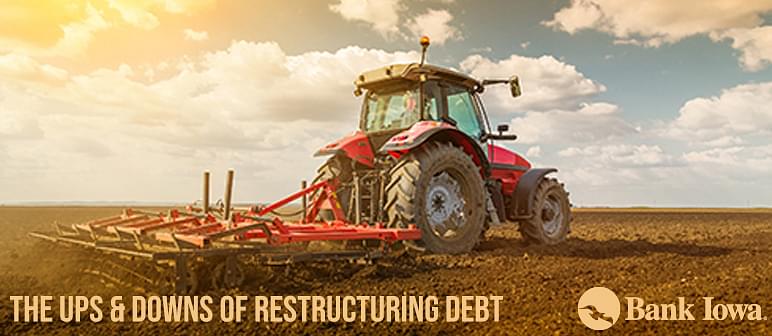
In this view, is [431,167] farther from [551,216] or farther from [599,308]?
[551,216]

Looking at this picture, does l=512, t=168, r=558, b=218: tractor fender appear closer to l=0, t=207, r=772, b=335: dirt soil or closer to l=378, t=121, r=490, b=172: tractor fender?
l=378, t=121, r=490, b=172: tractor fender

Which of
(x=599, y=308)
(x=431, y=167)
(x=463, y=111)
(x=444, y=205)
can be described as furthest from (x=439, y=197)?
(x=599, y=308)

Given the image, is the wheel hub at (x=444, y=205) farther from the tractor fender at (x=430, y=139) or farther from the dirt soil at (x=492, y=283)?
the dirt soil at (x=492, y=283)

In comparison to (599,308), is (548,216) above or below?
above

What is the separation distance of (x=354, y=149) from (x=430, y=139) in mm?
952

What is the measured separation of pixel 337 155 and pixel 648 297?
3823 millimetres

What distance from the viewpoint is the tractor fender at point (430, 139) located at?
19.1 feet

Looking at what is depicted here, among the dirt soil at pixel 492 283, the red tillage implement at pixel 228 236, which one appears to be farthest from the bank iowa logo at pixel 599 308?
the red tillage implement at pixel 228 236

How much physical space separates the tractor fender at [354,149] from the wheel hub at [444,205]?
3.07 feet

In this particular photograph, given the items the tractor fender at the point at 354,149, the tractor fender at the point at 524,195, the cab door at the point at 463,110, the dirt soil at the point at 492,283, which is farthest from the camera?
the tractor fender at the point at 524,195

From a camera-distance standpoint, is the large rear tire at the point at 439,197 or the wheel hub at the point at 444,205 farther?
the wheel hub at the point at 444,205

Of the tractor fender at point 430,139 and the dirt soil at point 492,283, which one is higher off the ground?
the tractor fender at point 430,139

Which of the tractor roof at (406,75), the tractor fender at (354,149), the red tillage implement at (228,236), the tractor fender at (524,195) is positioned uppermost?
the tractor roof at (406,75)

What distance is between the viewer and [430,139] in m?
6.34
